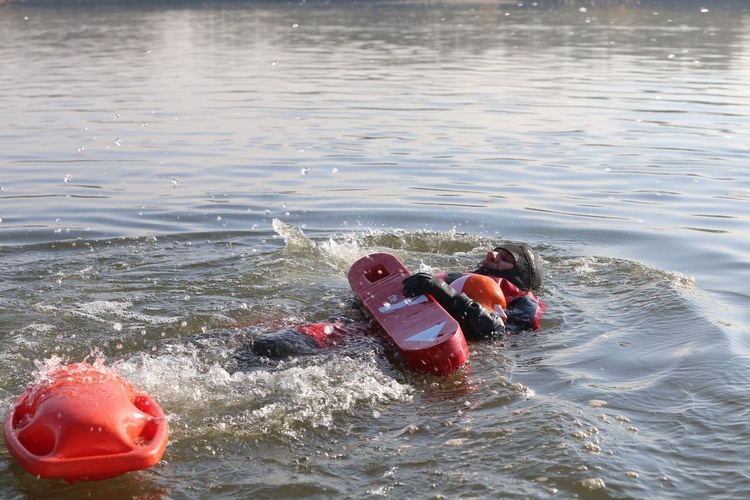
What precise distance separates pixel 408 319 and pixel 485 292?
0.66 metres

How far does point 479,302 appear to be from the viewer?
7215mm

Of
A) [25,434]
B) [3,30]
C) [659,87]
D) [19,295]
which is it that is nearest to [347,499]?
[25,434]

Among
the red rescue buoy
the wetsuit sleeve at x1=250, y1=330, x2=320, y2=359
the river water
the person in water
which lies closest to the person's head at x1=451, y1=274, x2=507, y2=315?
the person in water

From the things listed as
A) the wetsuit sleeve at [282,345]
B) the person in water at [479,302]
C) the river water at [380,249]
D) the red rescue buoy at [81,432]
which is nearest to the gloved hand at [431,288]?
the person in water at [479,302]

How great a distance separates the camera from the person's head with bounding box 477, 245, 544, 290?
Answer: 7.66 m

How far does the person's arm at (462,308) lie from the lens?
697cm

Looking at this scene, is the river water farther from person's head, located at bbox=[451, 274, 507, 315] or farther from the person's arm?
person's head, located at bbox=[451, 274, 507, 315]

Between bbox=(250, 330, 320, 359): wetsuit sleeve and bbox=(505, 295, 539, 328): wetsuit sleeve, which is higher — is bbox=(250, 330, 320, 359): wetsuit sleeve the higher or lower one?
the higher one

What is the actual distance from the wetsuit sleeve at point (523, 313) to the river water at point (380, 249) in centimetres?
12

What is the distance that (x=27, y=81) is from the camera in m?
21.7

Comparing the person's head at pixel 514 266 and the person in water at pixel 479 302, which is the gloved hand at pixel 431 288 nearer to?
the person in water at pixel 479 302

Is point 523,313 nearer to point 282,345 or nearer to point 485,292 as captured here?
point 485,292

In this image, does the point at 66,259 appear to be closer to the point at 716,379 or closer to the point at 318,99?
the point at 716,379

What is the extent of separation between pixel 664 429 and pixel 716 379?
101 centimetres
